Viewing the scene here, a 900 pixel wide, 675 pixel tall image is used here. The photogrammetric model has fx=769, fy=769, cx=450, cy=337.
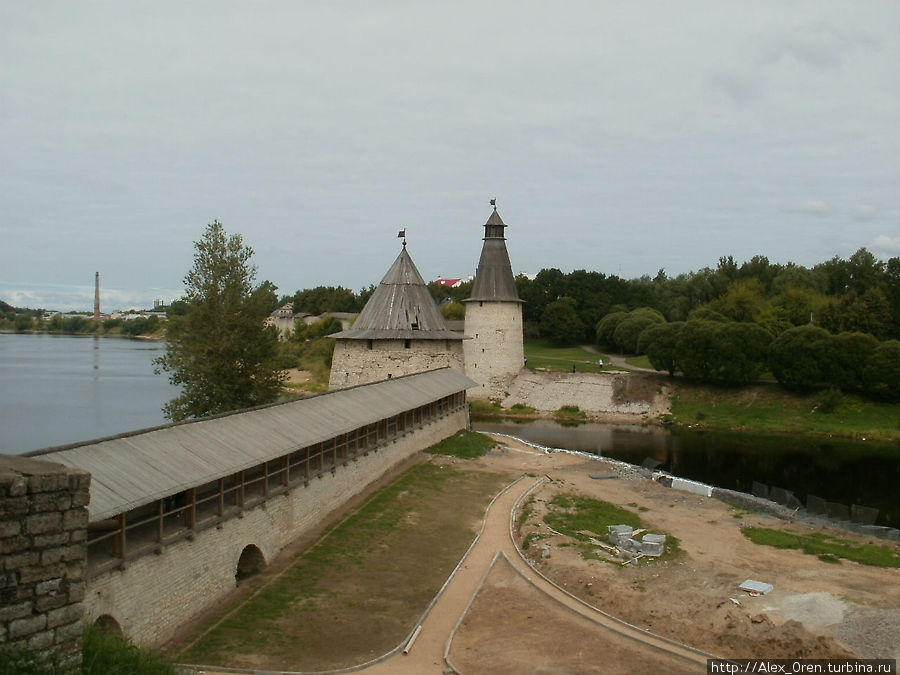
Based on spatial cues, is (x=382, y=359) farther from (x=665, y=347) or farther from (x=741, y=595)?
(x=741, y=595)

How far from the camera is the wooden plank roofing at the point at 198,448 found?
27.7 ft

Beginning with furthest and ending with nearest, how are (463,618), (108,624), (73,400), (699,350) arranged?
(73,400) → (699,350) → (463,618) → (108,624)

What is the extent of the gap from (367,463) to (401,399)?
119 inches

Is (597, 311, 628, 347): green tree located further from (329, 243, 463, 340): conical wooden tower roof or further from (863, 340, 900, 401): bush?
(329, 243, 463, 340): conical wooden tower roof

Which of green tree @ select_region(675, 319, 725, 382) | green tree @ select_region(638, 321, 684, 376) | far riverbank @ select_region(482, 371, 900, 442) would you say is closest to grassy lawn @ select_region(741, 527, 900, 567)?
far riverbank @ select_region(482, 371, 900, 442)

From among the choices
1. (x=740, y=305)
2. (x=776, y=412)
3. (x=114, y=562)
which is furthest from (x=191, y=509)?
(x=740, y=305)

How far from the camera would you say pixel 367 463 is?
55.8 ft

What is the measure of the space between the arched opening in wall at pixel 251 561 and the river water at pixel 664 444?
14.7 meters

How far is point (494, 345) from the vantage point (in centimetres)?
3766

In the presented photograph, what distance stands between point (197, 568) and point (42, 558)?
4.97m

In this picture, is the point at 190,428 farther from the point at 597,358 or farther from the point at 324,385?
the point at 597,358

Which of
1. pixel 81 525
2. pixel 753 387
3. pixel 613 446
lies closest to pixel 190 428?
pixel 81 525

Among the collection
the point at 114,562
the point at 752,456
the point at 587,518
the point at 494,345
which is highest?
the point at 494,345

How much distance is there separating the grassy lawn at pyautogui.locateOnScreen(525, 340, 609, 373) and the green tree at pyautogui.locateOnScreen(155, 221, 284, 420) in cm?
2077
